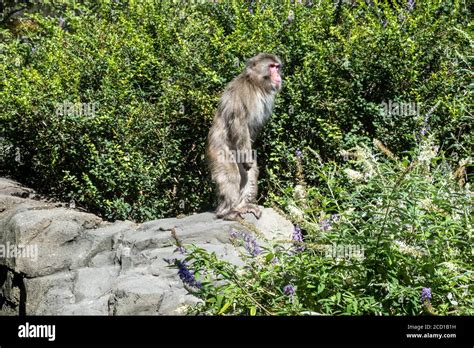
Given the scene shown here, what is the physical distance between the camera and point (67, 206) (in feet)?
30.7

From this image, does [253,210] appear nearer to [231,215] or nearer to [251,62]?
[231,215]

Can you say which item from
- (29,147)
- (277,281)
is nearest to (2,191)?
(29,147)

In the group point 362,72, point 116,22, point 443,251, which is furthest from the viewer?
point 116,22

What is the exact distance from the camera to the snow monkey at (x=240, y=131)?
8070 millimetres

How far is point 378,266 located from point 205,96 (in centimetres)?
455

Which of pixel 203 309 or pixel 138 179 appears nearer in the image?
pixel 203 309

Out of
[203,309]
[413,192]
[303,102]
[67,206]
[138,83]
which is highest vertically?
[138,83]

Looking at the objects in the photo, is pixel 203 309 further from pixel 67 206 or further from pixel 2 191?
pixel 2 191

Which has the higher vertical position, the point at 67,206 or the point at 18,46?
the point at 18,46

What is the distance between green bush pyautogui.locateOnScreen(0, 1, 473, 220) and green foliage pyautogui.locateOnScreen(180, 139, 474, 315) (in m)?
3.26

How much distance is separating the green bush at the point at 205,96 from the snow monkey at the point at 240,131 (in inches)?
19.8

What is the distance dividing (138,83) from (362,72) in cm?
292
